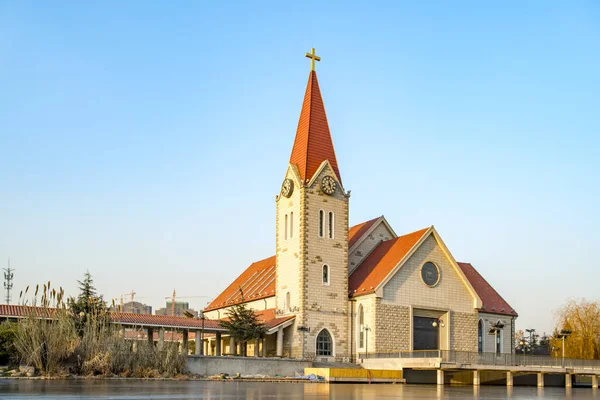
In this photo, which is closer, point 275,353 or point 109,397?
point 109,397

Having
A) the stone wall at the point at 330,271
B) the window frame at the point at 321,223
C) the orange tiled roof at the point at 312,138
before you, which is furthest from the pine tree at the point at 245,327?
the orange tiled roof at the point at 312,138

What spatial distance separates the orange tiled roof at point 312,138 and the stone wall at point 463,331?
540 inches

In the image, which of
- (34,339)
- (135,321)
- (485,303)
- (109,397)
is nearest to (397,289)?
(485,303)

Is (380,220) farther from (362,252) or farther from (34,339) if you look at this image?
(34,339)

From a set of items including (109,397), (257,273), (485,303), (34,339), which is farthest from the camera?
(257,273)

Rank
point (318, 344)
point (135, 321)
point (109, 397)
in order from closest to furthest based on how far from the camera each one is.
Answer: point (109, 397) → point (135, 321) → point (318, 344)

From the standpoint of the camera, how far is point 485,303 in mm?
57094

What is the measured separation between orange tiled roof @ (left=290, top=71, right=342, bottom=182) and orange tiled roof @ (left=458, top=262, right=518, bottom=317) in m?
15.6

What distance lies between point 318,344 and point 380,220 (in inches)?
484

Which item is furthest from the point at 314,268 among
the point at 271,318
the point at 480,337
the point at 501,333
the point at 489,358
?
the point at 501,333

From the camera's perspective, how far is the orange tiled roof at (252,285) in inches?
2340

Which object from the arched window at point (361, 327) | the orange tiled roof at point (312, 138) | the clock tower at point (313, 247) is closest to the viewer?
the clock tower at point (313, 247)

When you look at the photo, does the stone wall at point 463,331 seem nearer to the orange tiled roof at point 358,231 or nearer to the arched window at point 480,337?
the arched window at point 480,337

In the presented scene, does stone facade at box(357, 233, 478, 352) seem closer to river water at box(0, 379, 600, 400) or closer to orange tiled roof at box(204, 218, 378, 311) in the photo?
orange tiled roof at box(204, 218, 378, 311)
